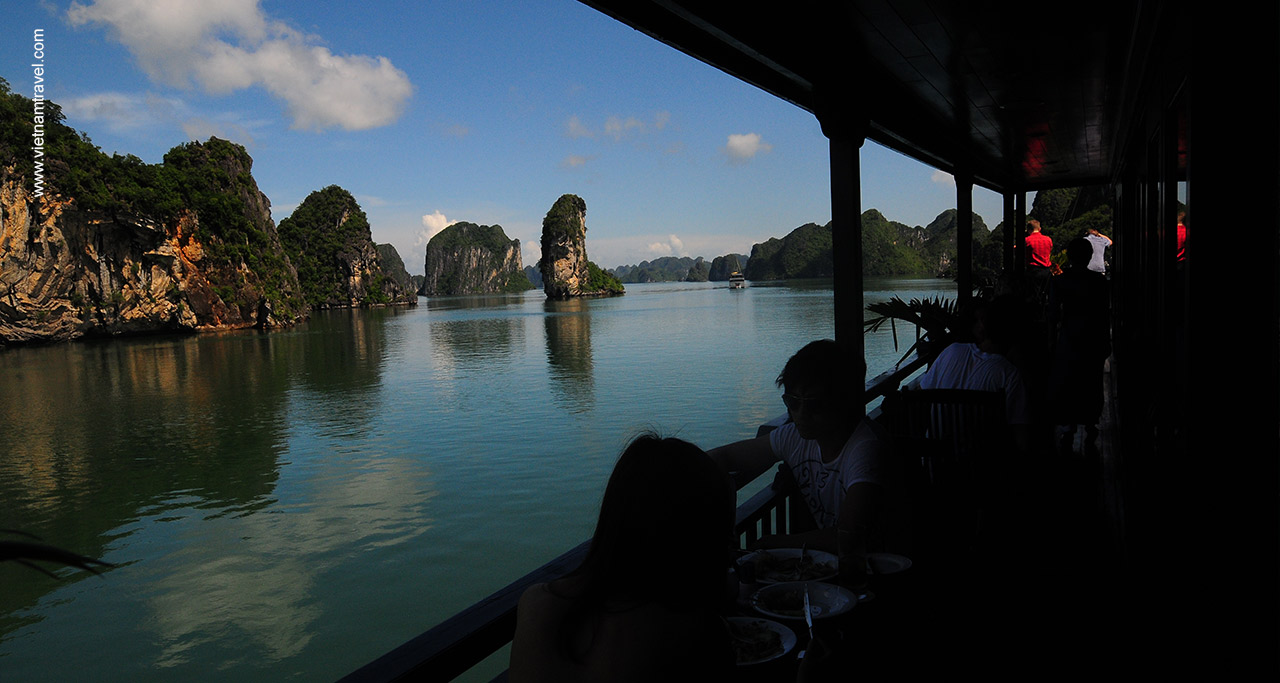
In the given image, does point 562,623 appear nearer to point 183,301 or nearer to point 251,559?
point 251,559

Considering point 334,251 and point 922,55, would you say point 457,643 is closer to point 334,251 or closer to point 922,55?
point 922,55

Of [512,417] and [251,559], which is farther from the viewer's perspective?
[512,417]

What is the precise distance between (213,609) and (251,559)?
138 centimetres

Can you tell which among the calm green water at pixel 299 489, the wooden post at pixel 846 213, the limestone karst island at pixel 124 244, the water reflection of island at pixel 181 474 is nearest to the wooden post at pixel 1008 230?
the calm green water at pixel 299 489

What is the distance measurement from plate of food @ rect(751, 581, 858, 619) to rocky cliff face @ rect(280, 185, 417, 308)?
325ft

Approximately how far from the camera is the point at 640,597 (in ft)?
3.74

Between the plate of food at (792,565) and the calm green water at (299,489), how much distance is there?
560 mm

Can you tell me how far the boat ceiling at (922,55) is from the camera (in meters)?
2.99

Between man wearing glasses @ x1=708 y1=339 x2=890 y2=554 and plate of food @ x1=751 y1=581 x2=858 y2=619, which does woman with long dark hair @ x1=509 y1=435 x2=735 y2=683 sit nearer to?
plate of food @ x1=751 y1=581 x2=858 y2=619

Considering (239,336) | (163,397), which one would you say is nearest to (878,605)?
(163,397)

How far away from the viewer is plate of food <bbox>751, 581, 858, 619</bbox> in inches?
62.4

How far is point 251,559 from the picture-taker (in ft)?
34.4

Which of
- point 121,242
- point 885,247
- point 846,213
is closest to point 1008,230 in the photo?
point 846,213

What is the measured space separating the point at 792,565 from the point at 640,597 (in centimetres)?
82
